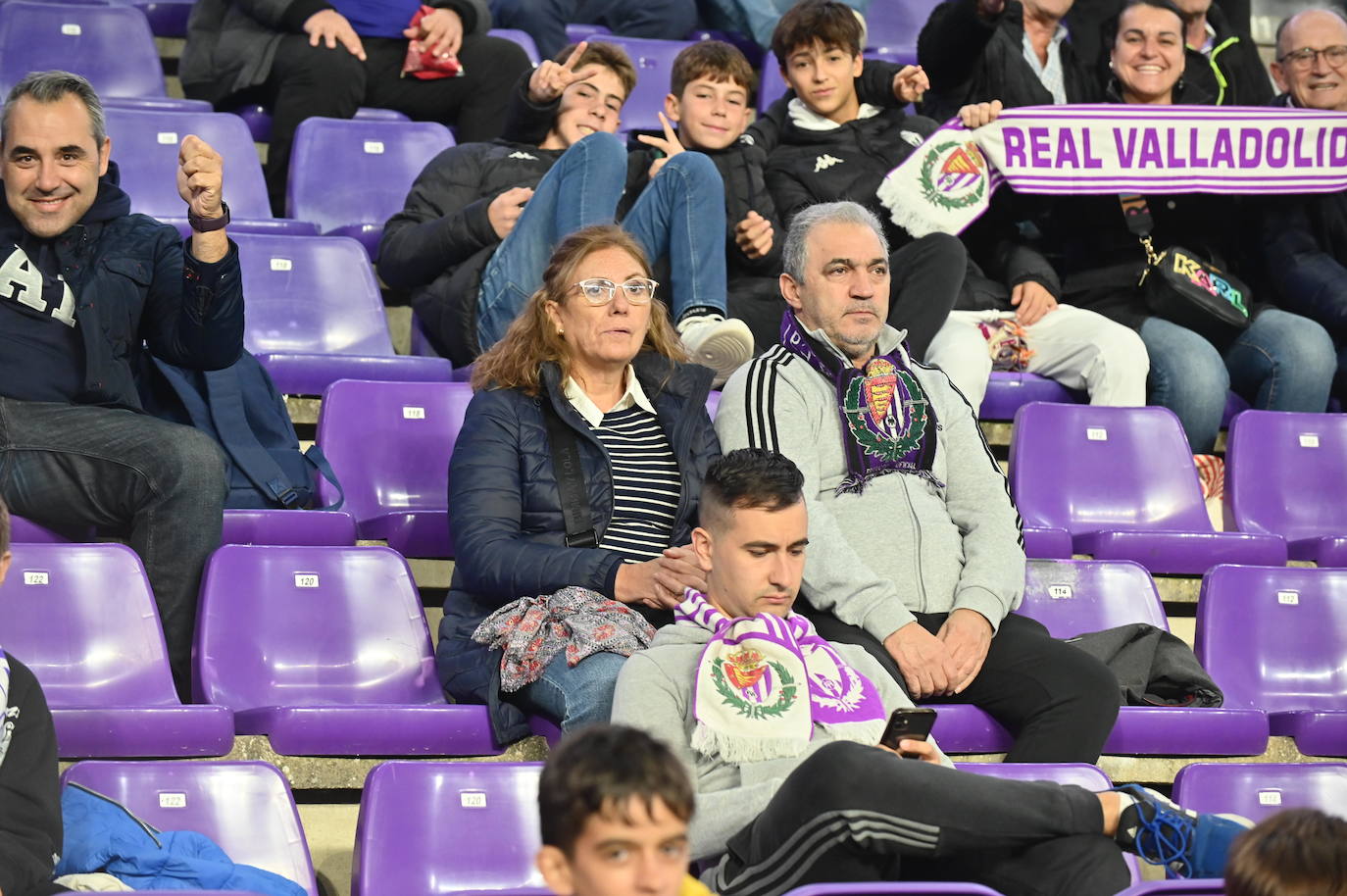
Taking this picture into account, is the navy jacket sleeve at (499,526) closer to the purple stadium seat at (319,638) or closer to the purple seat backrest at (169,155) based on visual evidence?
the purple stadium seat at (319,638)

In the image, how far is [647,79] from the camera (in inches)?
243

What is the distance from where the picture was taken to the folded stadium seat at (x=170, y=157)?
5023mm

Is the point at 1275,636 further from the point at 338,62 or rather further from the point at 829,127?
the point at 338,62

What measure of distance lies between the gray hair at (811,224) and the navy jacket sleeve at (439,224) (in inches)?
38.4

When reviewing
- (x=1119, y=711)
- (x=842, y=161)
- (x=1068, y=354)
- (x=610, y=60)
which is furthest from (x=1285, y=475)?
(x=610, y=60)

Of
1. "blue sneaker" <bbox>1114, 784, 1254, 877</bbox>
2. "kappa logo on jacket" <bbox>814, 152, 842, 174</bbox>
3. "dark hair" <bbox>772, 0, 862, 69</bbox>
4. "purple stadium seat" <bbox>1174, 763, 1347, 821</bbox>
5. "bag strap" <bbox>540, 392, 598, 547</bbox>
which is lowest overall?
"purple stadium seat" <bbox>1174, 763, 1347, 821</bbox>

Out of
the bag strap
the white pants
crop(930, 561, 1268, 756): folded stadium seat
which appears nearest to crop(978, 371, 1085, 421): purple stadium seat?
the white pants

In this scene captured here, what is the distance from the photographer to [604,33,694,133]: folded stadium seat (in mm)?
6141

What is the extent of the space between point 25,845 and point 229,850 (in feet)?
1.40

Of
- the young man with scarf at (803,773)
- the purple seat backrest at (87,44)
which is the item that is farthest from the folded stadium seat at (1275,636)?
the purple seat backrest at (87,44)

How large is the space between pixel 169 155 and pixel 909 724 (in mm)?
3126

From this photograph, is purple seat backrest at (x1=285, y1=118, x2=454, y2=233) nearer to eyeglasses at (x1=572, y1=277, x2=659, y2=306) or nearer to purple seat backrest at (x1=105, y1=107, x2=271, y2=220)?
purple seat backrest at (x1=105, y1=107, x2=271, y2=220)

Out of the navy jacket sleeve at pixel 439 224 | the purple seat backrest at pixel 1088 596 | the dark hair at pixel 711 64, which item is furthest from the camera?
the dark hair at pixel 711 64

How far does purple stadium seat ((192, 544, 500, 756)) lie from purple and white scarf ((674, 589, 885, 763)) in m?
0.51
